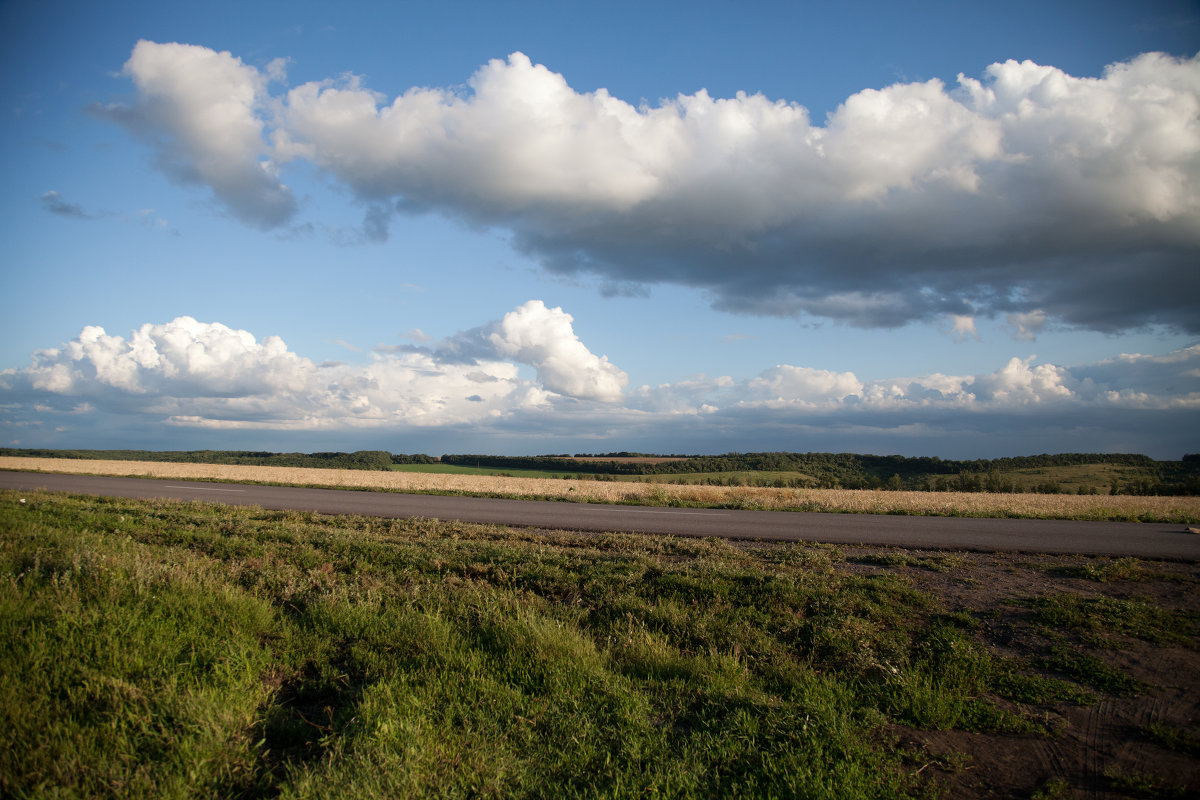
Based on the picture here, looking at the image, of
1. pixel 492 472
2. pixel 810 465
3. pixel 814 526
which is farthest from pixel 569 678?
pixel 810 465

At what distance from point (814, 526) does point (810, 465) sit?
73.8m

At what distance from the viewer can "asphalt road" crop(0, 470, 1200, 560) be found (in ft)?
43.1

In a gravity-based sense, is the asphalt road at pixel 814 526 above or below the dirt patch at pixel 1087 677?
below

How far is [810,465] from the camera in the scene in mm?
85562

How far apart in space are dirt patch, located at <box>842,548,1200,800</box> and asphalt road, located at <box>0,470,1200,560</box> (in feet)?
12.1

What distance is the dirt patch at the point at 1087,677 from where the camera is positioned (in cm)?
382

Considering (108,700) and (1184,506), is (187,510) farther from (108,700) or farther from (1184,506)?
(1184,506)

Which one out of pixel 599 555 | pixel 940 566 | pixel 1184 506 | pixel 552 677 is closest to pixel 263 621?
pixel 552 677

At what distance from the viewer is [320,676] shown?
5.23 meters

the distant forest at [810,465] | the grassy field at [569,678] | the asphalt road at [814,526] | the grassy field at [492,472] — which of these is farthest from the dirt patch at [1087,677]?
the grassy field at [492,472]

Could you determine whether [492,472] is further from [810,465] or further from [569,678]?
[569,678]

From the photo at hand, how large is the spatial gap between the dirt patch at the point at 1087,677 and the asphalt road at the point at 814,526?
368cm

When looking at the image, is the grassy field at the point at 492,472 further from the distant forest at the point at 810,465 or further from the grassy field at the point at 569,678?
the grassy field at the point at 569,678

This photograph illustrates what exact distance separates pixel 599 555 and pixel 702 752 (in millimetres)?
6693
